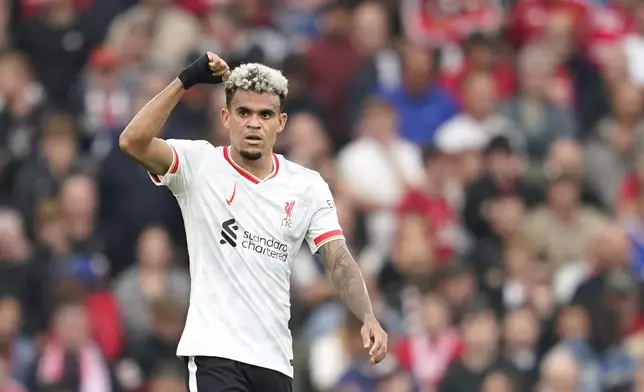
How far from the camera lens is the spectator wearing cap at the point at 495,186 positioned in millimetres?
15977

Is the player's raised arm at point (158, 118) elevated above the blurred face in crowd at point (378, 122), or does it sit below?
below

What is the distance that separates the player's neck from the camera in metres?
9.16

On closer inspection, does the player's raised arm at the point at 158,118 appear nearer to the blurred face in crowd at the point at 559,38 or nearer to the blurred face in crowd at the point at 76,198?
the blurred face in crowd at the point at 76,198

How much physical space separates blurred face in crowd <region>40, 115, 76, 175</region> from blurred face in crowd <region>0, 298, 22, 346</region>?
58.7 inches

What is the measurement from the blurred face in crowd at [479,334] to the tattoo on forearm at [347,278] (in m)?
5.28

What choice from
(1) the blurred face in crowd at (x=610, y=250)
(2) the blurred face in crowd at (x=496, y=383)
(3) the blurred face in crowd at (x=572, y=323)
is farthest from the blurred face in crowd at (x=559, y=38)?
(2) the blurred face in crowd at (x=496, y=383)

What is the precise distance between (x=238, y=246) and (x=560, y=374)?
5783 mm

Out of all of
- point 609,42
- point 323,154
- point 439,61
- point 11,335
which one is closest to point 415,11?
point 439,61

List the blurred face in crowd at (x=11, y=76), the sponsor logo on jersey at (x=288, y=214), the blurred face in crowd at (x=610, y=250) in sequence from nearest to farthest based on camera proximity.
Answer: the sponsor logo on jersey at (x=288, y=214)
the blurred face in crowd at (x=610, y=250)
the blurred face in crowd at (x=11, y=76)

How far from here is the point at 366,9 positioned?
17.9 meters

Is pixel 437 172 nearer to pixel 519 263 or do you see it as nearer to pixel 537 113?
pixel 519 263

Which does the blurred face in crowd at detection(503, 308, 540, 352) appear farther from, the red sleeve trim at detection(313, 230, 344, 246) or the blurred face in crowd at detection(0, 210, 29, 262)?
the red sleeve trim at detection(313, 230, 344, 246)

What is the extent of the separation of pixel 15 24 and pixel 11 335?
15.1 feet

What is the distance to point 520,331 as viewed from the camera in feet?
47.8
